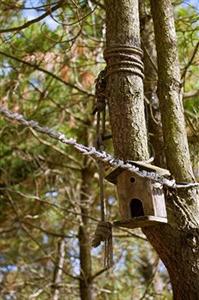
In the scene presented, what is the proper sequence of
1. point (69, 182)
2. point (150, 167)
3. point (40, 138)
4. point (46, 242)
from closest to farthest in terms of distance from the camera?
point (150, 167), point (40, 138), point (69, 182), point (46, 242)

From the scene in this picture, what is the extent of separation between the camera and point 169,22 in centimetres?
114

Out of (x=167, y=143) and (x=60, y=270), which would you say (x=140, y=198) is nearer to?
(x=167, y=143)

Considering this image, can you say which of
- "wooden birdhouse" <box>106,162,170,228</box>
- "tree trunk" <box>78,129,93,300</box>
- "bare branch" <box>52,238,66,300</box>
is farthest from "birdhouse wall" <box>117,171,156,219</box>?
"bare branch" <box>52,238,66,300</box>

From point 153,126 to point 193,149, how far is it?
0.40ft

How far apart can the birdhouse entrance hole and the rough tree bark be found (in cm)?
4

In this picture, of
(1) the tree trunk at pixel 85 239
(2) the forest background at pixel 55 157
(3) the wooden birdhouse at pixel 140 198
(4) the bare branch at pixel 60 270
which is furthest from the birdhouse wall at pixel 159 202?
(4) the bare branch at pixel 60 270

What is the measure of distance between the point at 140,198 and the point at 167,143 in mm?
153

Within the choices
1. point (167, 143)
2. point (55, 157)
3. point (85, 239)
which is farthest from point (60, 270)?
point (167, 143)

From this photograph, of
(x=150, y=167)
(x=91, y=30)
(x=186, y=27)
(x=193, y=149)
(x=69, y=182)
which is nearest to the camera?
(x=150, y=167)

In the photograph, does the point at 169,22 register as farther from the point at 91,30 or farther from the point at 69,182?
the point at 69,182

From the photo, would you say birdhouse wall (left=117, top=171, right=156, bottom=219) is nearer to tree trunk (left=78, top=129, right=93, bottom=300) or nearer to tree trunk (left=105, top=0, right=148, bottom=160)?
tree trunk (left=105, top=0, right=148, bottom=160)

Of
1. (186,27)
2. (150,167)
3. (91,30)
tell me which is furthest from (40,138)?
(150,167)

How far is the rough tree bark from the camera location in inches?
36.6

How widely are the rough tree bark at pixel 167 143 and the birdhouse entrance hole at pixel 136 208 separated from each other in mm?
40
